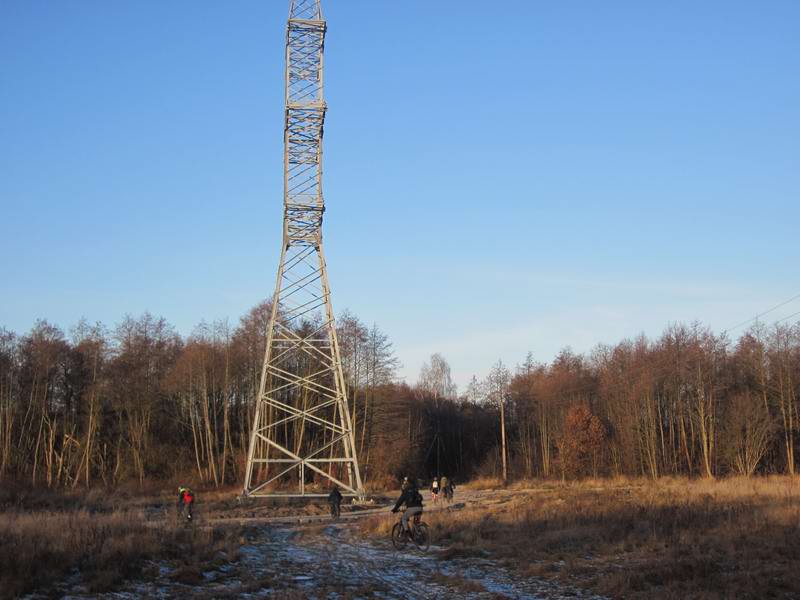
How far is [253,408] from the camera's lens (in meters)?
58.9

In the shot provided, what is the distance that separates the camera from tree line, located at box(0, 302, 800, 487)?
5247 cm

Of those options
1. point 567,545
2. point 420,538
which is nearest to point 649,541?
point 567,545

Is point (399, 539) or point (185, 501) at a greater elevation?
point (185, 501)

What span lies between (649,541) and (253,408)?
150 feet

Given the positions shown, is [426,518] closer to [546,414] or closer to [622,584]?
[622,584]

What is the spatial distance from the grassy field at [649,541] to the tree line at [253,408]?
28.6m

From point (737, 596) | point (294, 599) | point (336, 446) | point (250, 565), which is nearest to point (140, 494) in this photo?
point (336, 446)

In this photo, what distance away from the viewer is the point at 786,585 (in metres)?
11.9

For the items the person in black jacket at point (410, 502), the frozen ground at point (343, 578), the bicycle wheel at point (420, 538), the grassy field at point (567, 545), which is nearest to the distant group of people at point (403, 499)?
the person in black jacket at point (410, 502)

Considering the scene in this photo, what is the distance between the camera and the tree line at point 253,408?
5247 centimetres

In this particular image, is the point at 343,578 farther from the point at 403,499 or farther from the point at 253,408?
the point at 253,408

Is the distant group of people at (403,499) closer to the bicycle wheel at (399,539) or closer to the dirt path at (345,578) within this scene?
the bicycle wheel at (399,539)

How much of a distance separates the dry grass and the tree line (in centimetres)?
3473

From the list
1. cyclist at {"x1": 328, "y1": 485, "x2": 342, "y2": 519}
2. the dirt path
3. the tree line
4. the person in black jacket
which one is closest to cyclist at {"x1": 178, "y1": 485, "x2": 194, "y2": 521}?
cyclist at {"x1": 328, "y1": 485, "x2": 342, "y2": 519}
